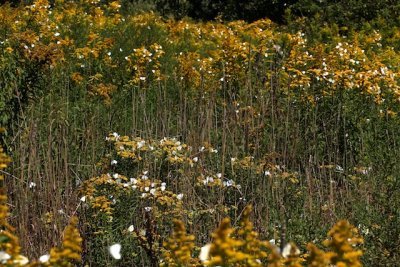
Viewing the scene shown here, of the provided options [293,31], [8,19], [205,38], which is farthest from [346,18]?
[8,19]

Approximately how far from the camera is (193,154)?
14.4ft

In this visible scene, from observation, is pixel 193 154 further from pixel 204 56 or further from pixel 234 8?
pixel 234 8

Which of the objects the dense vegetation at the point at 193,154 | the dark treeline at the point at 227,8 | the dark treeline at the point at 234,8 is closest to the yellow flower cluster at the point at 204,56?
the dense vegetation at the point at 193,154

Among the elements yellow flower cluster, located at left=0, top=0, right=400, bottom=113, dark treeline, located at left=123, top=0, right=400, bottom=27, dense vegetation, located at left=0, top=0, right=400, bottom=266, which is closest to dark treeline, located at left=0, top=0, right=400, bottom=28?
dark treeline, located at left=123, top=0, right=400, bottom=27

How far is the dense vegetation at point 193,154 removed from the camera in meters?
3.69

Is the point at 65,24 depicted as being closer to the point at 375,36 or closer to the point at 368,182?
the point at 375,36

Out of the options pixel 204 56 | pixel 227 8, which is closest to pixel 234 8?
pixel 227 8

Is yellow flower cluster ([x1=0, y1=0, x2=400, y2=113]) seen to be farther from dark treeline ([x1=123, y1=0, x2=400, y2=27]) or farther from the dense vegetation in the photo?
dark treeline ([x1=123, y1=0, x2=400, y2=27])

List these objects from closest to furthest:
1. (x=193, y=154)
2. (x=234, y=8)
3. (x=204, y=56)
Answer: (x=193, y=154), (x=204, y=56), (x=234, y=8)

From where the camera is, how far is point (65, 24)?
7660 mm

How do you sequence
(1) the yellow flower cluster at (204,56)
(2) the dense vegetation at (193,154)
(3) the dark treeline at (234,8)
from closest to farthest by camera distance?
(2) the dense vegetation at (193,154), (1) the yellow flower cluster at (204,56), (3) the dark treeline at (234,8)

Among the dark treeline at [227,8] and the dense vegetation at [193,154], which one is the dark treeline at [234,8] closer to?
the dark treeline at [227,8]

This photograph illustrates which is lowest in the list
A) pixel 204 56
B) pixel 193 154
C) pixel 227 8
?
pixel 227 8

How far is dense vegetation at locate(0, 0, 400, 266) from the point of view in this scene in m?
3.69
